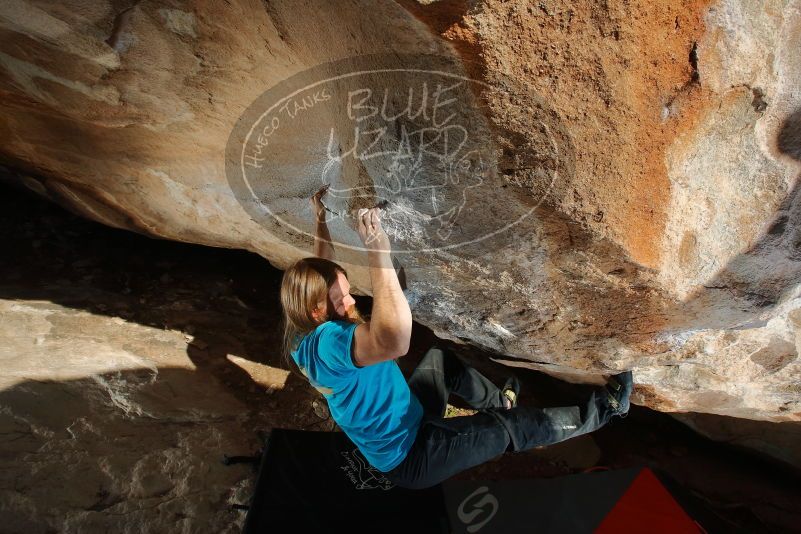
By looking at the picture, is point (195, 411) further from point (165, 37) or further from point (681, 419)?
point (681, 419)

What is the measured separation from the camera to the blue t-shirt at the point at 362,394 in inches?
50.1

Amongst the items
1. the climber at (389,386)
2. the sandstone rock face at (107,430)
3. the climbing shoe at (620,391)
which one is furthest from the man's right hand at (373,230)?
the sandstone rock face at (107,430)

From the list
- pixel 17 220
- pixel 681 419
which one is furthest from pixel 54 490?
pixel 681 419

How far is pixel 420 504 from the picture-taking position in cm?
216

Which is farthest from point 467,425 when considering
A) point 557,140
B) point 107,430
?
point 107,430

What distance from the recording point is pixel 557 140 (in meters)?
1.01

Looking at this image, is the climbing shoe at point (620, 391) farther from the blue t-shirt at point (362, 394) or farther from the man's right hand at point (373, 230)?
the man's right hand at point (373, 230)

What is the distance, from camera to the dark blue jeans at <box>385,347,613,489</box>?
170 centimetres

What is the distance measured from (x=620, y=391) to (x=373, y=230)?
1238 mm

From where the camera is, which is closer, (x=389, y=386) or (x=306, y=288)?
(x=306, y=288)

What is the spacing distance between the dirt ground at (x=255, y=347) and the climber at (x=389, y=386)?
2.32 ft

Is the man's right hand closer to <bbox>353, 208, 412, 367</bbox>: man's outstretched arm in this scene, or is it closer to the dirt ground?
<bbox>353, 208, 412, 367</bbox>: man's outstretched arm

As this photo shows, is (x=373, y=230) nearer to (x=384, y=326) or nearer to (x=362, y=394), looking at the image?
(x=384, y=326)

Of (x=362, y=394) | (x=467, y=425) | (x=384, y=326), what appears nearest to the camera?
(x=384, y=326)
